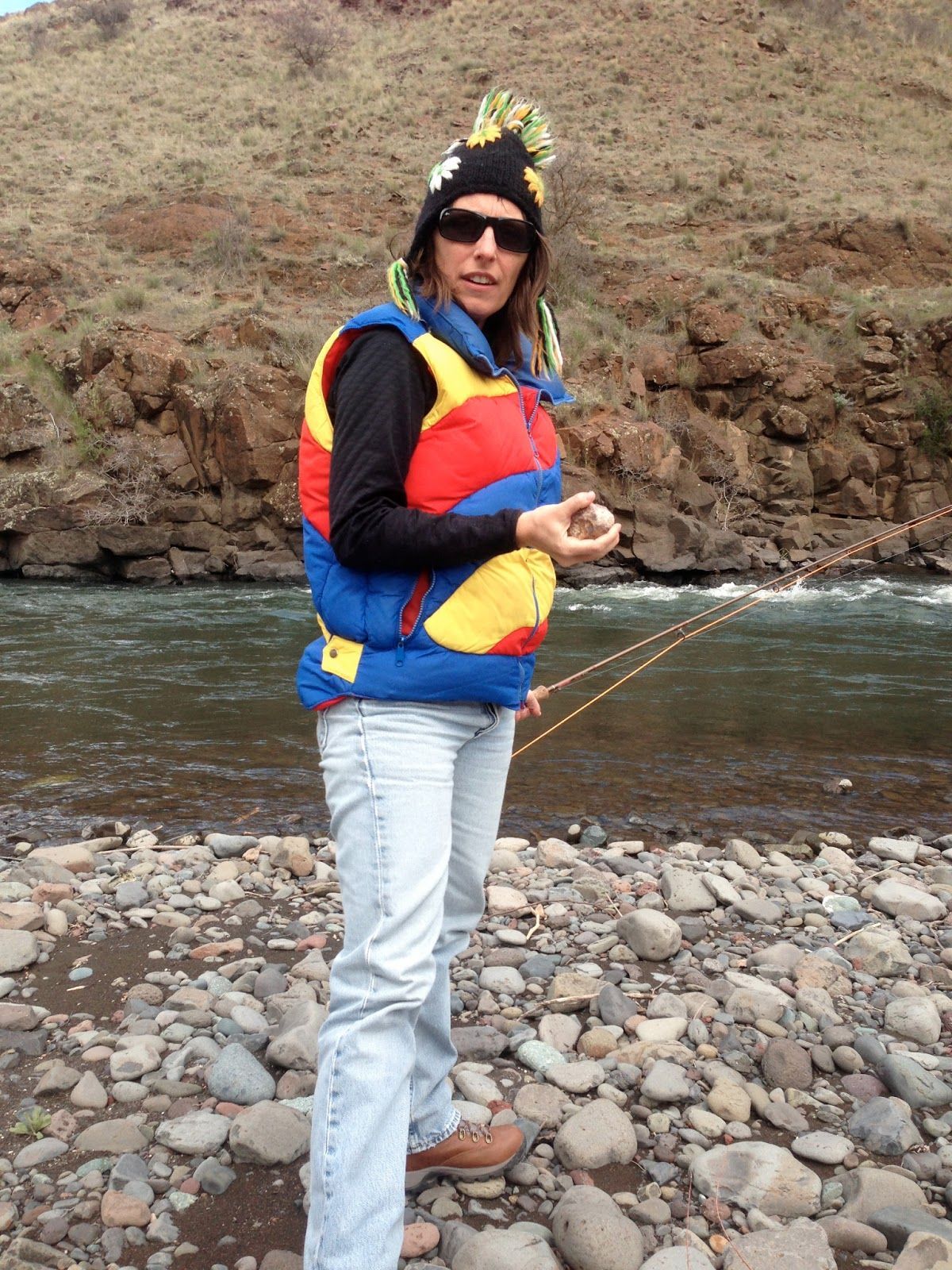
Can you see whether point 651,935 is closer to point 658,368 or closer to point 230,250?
point 658,368

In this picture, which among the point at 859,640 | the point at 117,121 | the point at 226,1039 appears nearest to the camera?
the point at 226,1039

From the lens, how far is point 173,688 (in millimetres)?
8461

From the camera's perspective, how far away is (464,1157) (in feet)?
6.40

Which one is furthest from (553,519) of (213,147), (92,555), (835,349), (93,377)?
(213,147)

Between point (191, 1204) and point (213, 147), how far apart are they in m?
39.4

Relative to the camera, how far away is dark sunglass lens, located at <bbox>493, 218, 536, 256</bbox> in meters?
1.69

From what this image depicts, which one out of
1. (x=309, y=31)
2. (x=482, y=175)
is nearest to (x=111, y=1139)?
(x=482, y=175)

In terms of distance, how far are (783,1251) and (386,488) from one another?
1.55 metres

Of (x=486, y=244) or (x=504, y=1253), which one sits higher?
(x=486, y=244)

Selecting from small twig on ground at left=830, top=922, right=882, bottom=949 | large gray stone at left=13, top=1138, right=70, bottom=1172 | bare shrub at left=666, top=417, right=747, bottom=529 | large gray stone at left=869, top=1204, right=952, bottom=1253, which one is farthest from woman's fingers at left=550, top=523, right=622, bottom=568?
bare shrub at left=666, top=417, right=747, bottom=529

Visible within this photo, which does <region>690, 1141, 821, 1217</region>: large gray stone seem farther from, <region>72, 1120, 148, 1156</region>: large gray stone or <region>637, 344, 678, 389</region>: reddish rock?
<region>637, 344, 678, 389</region>: reddish rock

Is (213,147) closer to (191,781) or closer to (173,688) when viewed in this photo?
(173,688)

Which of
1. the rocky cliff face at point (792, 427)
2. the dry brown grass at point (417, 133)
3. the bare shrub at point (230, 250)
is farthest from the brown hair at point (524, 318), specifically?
the bare shrub at point (230, 250)

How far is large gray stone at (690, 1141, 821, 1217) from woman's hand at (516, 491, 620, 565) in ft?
4.58
